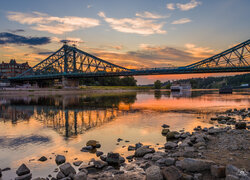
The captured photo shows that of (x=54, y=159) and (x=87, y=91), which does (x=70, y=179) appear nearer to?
(x=54, y=159)

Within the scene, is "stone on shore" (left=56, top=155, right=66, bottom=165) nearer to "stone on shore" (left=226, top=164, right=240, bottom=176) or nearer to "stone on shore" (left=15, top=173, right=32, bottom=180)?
"stone on shore" (left=15, top=173, right=32, bottom=180)

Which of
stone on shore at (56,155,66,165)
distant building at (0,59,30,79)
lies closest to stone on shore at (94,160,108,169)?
stone on shore at (56,155,66,165)

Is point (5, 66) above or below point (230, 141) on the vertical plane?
above

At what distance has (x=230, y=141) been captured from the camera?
493 inches

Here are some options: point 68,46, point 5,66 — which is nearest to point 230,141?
point 68,46

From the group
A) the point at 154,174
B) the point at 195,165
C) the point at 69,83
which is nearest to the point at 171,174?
the point at 154,174

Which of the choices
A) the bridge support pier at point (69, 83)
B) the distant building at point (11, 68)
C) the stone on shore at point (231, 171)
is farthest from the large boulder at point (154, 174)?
the distant building at point (11, 68)

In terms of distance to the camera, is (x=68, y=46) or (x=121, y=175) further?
(x=68, y=46)

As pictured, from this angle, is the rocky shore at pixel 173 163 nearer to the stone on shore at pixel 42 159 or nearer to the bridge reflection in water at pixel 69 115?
the stone on shore at pixel 42 159

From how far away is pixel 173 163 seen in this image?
31.2 feet

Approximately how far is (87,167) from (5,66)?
193 m

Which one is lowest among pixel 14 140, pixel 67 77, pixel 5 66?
pixel 14 140

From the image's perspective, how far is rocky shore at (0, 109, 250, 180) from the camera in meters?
8.02

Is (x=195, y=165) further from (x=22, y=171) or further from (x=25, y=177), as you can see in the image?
(x=22, y=171)
